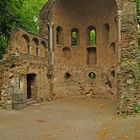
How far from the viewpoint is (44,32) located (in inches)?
1105

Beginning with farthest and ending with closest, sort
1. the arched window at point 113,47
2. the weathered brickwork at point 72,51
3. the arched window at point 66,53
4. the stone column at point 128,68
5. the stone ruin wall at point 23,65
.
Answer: the arched window at point 66,53, the arched window at point 113,47, the weathered brickwork at point 72,51, the stone ruin wall at point 23,65, the stone column at point 128,68

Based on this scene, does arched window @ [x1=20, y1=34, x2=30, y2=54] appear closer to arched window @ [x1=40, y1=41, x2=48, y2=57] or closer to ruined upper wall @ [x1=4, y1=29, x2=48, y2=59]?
ruined upper wall @ [x1=4, y1=29, x2=48, y2=59]

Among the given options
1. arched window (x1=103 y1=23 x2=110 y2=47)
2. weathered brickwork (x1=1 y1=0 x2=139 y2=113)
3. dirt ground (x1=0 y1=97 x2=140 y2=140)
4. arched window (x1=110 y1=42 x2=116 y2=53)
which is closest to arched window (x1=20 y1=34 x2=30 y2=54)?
weathered brickwork (x1=1 y1=0 x2=139 y2=113)

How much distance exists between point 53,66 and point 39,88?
283 centimetres

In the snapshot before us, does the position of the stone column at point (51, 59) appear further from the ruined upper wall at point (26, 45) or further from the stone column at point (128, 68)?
the stone column at point (128, 68)

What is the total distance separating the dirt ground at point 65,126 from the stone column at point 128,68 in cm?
103

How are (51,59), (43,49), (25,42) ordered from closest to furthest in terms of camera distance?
(25,42)
(43,49)
(51,59)

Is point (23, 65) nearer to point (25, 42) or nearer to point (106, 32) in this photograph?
point (25, 42)

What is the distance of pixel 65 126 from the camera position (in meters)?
14.3

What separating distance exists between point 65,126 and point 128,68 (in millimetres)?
4893

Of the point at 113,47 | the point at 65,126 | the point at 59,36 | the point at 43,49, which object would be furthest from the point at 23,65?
the point at 113,47

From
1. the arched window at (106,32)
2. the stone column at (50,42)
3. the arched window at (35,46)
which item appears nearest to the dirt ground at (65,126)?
the arched window at (35,46)

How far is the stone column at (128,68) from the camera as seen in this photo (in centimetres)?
1686

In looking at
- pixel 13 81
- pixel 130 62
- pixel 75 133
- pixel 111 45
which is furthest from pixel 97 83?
pixel 75 133
